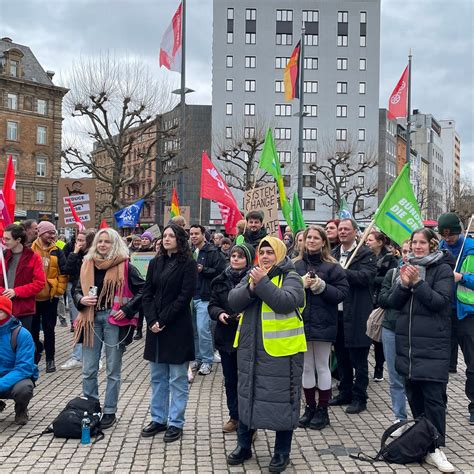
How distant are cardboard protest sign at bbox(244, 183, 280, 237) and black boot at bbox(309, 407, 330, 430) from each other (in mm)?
3976

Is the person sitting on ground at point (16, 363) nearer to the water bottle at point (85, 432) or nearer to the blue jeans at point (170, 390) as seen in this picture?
the water bottle at point (85, 432)

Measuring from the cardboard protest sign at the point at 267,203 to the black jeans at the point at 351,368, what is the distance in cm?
293

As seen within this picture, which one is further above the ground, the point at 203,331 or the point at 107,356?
the point at 107,356

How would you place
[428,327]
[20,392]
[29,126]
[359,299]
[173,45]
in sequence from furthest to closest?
[29,126] → [173,45] → [359,299] → [20,392] → [428,327]

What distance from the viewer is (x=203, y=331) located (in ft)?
27.9

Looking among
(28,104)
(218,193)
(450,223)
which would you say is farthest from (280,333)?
(28,104)

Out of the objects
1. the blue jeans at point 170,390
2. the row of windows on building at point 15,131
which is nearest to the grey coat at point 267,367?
the blue jeans at point 170,390

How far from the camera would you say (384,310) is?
6.16m

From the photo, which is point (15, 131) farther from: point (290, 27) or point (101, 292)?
point (101, 292)

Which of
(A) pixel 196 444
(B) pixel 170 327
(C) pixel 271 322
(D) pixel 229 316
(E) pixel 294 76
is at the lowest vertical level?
(A) pixel 196 444

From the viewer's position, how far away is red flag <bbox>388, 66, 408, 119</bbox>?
74.2ft

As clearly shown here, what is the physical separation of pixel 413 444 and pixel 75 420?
10.2 feet

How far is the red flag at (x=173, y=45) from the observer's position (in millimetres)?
18719

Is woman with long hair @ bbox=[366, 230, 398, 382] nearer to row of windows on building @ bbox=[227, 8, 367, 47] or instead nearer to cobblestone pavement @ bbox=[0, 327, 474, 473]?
cobblestone pavement @ bbox=[0, 327, 474, 473]
